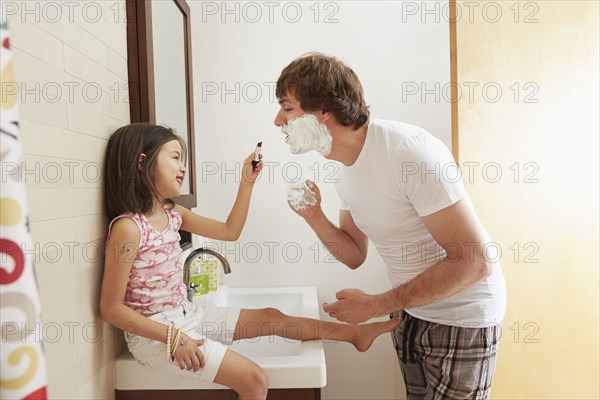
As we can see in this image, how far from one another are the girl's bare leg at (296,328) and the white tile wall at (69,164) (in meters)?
0.29

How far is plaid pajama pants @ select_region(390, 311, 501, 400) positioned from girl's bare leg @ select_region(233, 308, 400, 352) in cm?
12

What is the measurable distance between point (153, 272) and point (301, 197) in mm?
484

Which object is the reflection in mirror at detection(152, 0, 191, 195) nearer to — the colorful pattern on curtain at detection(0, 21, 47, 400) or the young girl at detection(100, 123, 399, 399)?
the young girl at detection(100, 123, 399, 399)

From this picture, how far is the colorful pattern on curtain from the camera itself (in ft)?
1.34

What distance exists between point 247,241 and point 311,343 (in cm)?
67

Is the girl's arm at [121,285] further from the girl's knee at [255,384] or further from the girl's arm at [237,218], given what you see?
the girl's arm at [237,218]

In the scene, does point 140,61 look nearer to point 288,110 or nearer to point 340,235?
point 288,110

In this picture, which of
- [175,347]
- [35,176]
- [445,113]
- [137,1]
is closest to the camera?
[35,176]

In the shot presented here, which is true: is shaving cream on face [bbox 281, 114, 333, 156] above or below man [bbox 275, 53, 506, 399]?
above

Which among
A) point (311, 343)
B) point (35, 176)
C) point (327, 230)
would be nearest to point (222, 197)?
point (327, 230)

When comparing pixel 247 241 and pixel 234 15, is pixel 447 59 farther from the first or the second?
pixel 247 241

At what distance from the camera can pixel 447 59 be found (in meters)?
1.73

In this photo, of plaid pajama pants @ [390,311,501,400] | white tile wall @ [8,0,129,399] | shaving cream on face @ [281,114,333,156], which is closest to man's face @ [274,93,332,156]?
shaving cream on face @ [281,114,333,156]

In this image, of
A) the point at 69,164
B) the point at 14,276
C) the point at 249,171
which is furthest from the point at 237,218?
the point at 14,276
